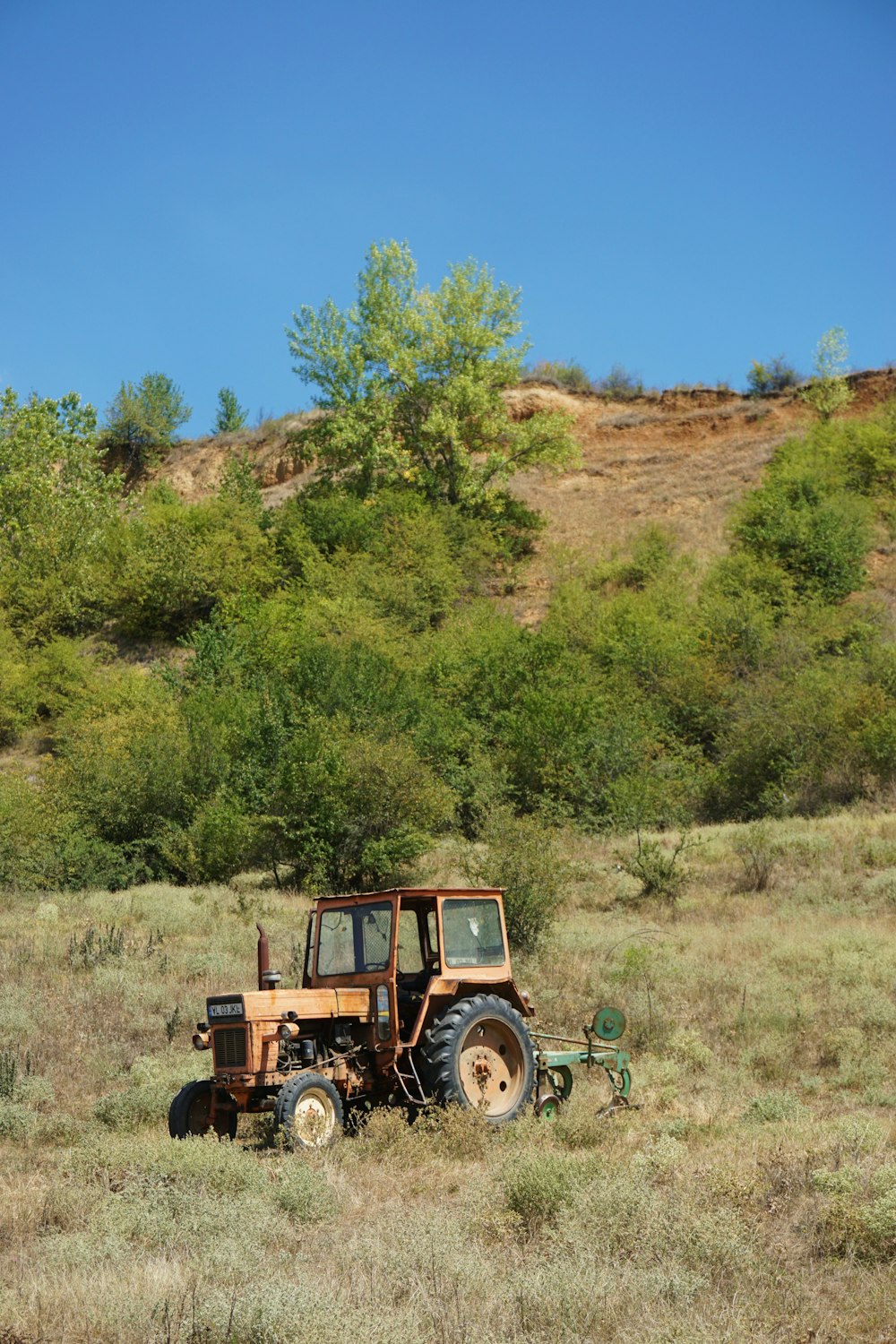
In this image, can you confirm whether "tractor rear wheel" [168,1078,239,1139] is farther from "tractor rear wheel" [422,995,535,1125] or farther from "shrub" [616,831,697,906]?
"shrub" [616,831,697,906]

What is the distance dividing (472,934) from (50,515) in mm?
29942

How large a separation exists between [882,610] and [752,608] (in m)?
3.68

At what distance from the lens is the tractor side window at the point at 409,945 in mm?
9656

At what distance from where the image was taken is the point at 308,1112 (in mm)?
8375

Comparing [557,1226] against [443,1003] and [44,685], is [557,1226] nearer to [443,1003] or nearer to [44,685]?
[443,1003]

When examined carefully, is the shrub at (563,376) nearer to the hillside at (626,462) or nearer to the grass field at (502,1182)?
the hillside at (626,462)

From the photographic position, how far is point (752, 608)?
35000mm

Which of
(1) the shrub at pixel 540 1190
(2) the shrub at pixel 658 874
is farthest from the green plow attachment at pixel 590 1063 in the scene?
(2) the shrub at pixel 658 874

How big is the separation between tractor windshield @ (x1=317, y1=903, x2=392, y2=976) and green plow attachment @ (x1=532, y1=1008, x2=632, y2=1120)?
5.16ft

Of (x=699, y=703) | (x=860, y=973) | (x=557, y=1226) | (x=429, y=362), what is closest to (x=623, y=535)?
(x=429, y=362)

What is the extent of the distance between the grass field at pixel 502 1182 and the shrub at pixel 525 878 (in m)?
0.81

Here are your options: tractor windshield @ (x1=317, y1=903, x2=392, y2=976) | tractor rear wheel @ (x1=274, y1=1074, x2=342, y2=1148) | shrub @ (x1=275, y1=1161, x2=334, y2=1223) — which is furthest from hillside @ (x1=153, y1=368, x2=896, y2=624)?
shrub @ (x1=275, y1=1161, x2=334, y2=1223)

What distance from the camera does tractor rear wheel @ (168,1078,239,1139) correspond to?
343 inches

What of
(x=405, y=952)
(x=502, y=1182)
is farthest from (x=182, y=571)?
(x=502, y=1182)
